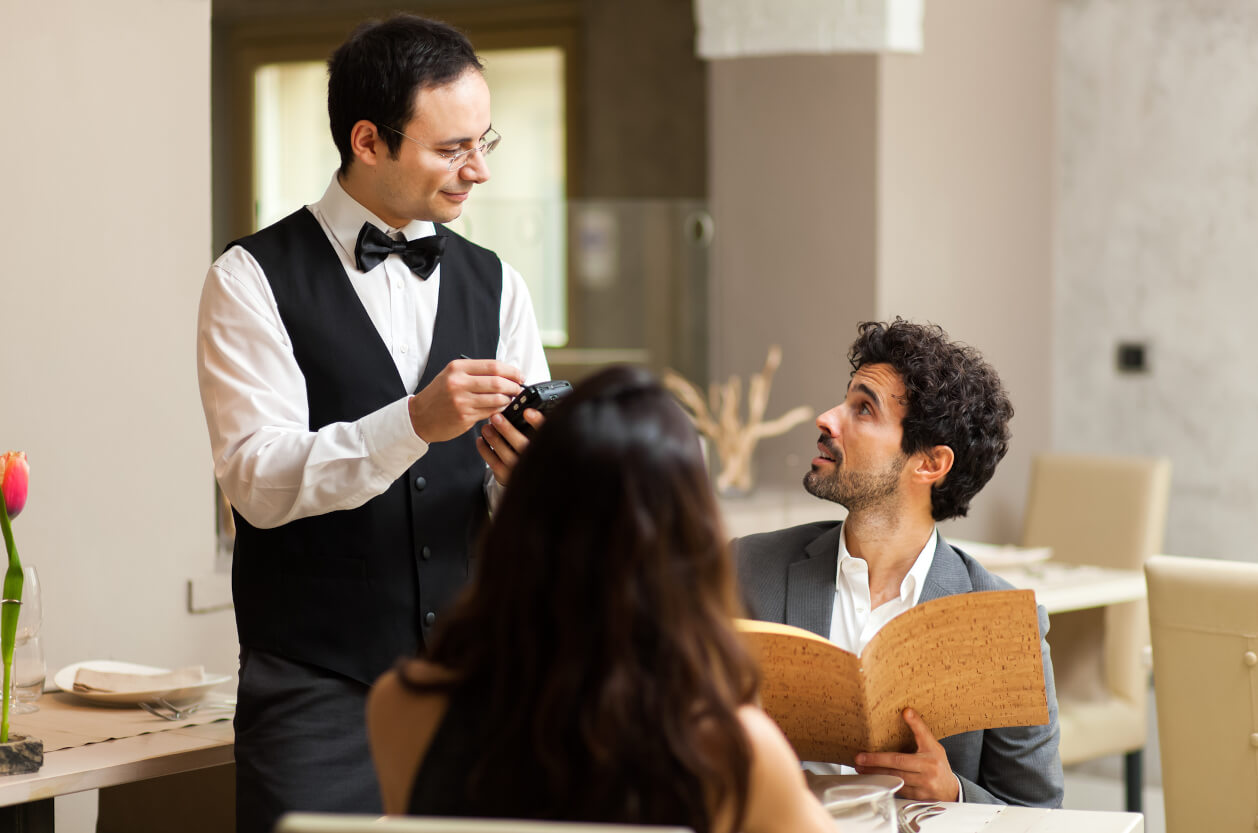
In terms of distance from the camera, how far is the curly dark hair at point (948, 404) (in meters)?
1.87

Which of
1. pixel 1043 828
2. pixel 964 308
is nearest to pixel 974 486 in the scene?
pixel 1043 828

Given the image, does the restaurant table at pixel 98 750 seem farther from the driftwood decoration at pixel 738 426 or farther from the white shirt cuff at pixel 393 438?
the driftwood decoration at pixel 738 426

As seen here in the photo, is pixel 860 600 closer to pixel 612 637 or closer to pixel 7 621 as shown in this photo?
pixel 612 637

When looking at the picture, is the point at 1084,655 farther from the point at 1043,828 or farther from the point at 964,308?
the point at 1043,828

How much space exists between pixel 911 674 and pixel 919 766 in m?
0.14

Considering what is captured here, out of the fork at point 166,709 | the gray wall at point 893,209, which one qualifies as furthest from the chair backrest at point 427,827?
the gray wall at point 893,209

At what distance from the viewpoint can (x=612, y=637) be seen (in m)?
0.94

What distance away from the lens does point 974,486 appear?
1.92m

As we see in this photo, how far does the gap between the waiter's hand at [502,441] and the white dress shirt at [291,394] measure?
0.08 metres

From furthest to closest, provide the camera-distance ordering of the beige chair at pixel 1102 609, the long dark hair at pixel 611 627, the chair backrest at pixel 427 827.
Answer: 1. the beige chair at pixel 1102 609
2. the long dark hair at pixel 611 627
3. the chair backrest at pixel 427 827

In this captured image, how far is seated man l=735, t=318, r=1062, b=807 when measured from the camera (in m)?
1.81

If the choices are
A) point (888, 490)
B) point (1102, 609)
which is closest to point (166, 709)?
point (888, 490)

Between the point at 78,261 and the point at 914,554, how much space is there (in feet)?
5.33

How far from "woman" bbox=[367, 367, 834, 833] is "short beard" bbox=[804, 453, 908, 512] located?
3.00 ft
